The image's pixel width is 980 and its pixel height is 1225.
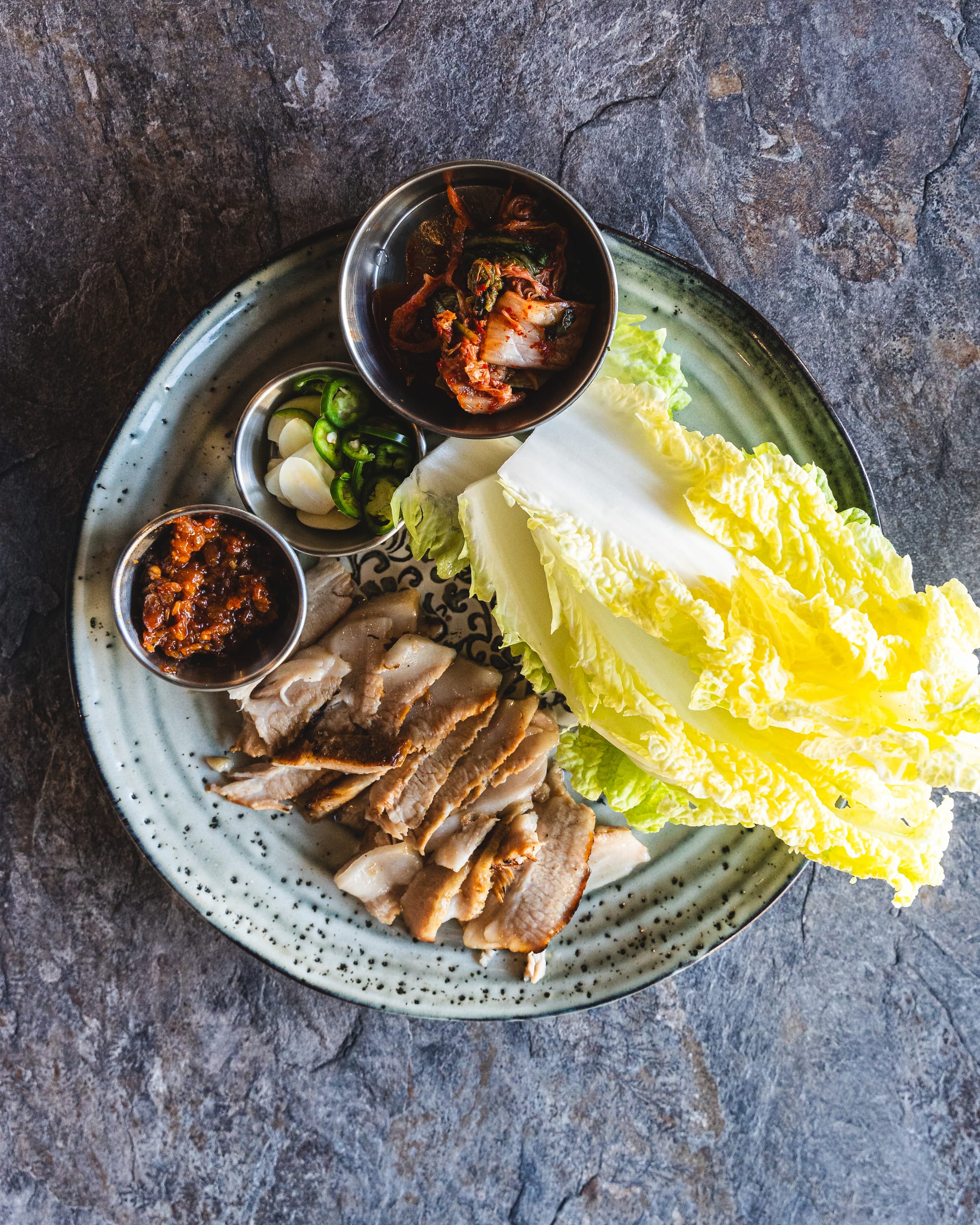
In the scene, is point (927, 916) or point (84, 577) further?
point (927, 916)

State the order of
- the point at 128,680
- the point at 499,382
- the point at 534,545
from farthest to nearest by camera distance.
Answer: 1. the point at 128,680
2. the point at 534,545
3. the point at 499,382

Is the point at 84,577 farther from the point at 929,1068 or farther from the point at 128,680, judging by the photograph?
the point at 929,1068

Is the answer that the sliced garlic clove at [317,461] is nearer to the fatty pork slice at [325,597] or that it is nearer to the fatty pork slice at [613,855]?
the fatty pork slice at [325,597]

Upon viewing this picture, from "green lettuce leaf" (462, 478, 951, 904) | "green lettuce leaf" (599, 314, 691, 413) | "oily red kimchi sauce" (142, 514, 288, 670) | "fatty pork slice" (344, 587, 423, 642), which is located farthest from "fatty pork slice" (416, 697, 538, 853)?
"green lettuce leaf" (599, 314, 691, 413)

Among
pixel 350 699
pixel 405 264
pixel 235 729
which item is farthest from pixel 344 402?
pixel 235 729

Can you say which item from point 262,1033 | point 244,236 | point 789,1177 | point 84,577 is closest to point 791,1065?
point 789,1177

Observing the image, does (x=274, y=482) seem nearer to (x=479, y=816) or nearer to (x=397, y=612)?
(x=397, y=612)
